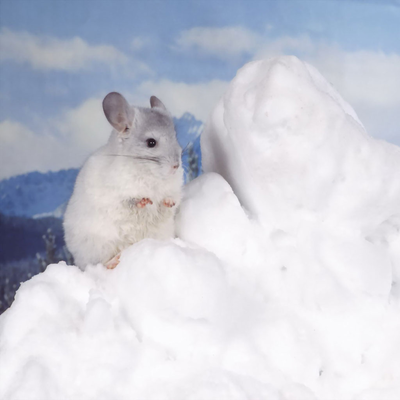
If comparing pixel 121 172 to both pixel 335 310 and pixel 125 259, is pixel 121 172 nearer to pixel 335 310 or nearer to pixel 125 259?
pixel 125 259

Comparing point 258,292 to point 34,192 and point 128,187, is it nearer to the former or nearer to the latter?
point 128,187

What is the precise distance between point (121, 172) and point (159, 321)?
2.48 feet

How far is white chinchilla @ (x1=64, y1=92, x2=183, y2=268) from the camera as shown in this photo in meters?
2.32

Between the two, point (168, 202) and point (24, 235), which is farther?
point (24, 235)

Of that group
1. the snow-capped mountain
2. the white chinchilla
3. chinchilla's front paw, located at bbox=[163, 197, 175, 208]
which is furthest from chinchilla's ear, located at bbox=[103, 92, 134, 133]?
the snow-capped mountain

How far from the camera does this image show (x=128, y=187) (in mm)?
2305

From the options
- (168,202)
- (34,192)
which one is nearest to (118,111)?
(168,202)

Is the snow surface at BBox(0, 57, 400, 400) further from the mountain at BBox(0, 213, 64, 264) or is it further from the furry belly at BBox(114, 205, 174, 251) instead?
the mountain at BBox(0, 213, 64, 264)

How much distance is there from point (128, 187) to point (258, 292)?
2.43 ft

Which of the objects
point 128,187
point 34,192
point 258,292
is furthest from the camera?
point 34,192

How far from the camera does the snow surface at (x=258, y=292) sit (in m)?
1.76

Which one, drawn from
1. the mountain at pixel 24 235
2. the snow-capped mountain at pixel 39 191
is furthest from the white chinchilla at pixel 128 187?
the mountain at pixel 24 235

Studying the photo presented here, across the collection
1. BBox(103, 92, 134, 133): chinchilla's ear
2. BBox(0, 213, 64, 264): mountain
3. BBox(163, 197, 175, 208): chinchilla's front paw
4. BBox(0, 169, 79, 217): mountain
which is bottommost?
BBox(0, 213, 64, 264): mountain

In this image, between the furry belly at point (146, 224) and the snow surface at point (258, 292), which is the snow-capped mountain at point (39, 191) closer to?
the furry belly at point (146, 224)
